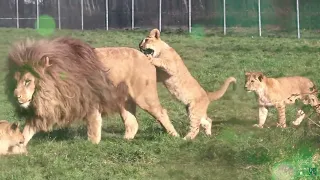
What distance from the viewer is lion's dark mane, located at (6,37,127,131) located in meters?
7.09

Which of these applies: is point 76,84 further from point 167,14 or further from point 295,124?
point 167,14

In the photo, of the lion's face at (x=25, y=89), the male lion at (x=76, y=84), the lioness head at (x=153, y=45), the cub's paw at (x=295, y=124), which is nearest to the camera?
the lion's face at (x=25, y=89)

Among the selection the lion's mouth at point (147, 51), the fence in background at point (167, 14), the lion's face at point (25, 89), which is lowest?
Result: the lion's face at point (25, 89)

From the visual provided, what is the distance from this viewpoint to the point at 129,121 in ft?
Answer: 27.3

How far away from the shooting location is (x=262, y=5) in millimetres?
24906

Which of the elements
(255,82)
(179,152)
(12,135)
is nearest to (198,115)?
(255,82)

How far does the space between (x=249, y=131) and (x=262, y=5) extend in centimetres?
1686

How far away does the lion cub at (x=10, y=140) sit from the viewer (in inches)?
285

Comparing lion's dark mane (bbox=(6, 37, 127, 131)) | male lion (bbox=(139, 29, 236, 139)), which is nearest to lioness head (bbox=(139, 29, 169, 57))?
male lion (bbox=(139, 29, 236, 139))

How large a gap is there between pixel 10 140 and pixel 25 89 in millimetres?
608

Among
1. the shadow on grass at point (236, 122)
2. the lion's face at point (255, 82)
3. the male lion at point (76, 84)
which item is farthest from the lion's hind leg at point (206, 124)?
the lion's face at point (255, 82)

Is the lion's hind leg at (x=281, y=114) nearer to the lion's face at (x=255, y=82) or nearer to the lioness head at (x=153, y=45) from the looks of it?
the lion's face at (x=255, y=82)

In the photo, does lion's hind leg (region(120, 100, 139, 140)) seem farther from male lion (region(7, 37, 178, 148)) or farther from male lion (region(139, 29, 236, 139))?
male lion (region(139, 29, 236, 139))

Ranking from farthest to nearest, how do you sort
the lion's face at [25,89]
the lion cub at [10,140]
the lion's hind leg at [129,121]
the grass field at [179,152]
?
the lion's hind leg at [129,121]
the lion cub at [10,140]
the lion's face at [25,89]
the grass field at [179,152]
